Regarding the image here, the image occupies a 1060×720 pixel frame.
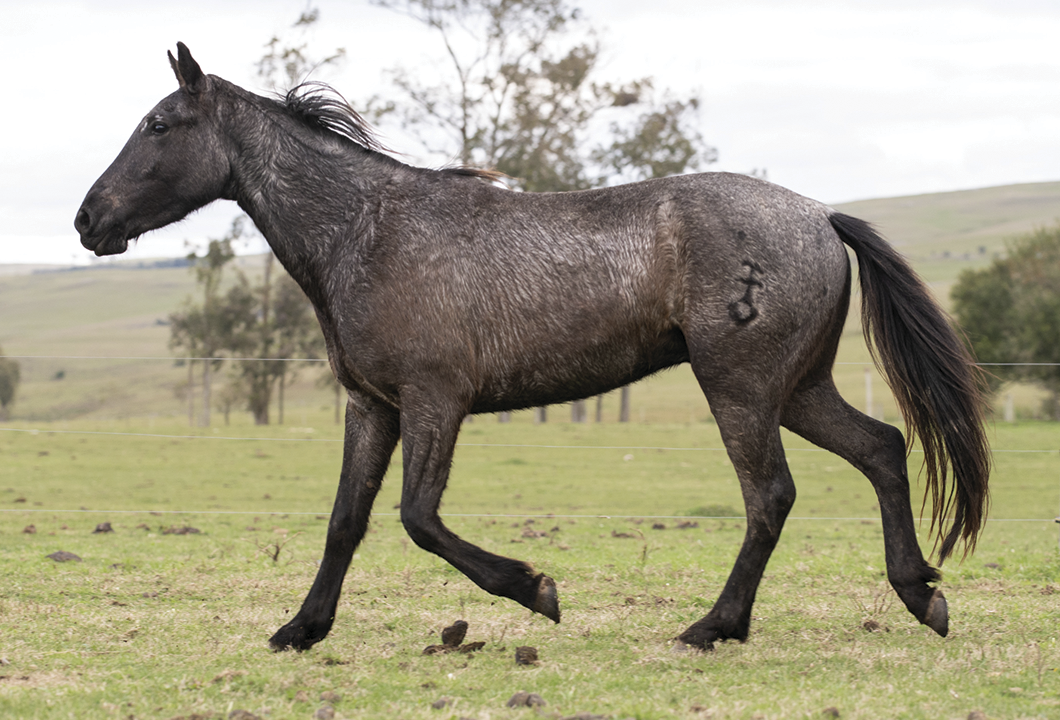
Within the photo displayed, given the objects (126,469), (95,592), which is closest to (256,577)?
(95,592)

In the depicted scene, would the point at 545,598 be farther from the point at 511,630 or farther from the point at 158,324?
the point at 158,324

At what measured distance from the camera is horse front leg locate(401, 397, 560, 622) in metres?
4.55

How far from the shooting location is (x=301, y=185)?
515 centimetres

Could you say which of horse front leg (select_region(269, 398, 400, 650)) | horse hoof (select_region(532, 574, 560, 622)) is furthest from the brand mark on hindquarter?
horse front leg (select_region(269, 398, 400, 650))

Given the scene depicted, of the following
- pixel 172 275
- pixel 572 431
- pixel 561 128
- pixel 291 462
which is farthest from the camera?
pixel 172 275

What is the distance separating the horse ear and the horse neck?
248 mm

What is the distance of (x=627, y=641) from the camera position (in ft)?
16.4

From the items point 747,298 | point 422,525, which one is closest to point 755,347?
point 747,298

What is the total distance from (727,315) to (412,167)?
6.19ft

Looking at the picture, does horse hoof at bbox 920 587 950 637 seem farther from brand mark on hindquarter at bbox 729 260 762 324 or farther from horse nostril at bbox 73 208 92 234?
horse nostril at bbox 73 208 92 234

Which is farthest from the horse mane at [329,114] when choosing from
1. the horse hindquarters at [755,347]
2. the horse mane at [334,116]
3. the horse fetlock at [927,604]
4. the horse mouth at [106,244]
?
the horse fetlock at [927,604]

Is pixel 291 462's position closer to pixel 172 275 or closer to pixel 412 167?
pixel 412 167

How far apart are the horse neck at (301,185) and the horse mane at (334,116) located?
95 millimetres

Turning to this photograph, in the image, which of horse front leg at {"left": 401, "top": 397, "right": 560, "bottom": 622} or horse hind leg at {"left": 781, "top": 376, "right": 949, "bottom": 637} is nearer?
horse front leg at {"left": 401, "top": 397, "right": 560, "bottom": 622}
